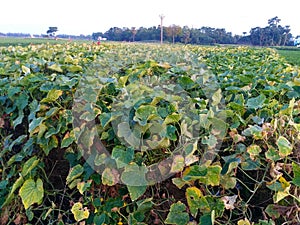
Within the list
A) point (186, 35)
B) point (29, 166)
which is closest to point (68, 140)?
point (29, 166)

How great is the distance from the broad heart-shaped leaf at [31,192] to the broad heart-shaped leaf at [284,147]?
102cm

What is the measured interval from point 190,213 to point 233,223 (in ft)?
0.54

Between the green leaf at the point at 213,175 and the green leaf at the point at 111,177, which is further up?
the green leaf at the point at 213,175

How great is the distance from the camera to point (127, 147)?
48.1 inches

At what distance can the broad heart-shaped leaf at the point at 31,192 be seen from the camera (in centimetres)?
138

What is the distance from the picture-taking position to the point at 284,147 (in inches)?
42.3

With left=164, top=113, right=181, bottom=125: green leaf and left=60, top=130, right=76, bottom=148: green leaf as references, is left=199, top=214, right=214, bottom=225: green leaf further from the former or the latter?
left=60, top=130, right=76, bottom=148: green leaf

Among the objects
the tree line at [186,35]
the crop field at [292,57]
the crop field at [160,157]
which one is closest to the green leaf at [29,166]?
the crop field at [160,157]

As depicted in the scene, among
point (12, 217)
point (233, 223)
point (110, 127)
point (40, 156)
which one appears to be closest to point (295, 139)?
point (233, 223)

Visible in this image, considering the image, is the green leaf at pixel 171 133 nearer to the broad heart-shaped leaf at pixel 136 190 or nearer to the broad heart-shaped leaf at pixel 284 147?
the broad heart-shaped leaf at pixel 136 190

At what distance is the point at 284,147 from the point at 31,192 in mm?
1084

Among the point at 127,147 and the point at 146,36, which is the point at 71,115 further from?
the point at 146,36

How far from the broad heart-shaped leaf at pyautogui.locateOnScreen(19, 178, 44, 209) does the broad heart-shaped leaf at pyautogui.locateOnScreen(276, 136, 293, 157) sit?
102cm

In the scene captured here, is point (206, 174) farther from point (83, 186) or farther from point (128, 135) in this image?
point (83, 186)
